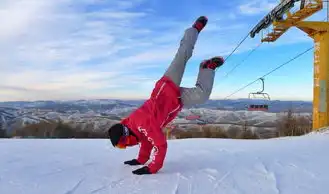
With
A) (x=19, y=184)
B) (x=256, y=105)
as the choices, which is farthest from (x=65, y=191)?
(x=256, y=105)

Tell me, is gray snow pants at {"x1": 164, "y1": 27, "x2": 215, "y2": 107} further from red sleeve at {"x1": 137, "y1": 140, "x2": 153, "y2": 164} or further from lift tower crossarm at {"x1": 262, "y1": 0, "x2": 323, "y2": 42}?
lift tower crossarm at {"x1": 262, "y1": 0, "x2": 323, "y2": 42}

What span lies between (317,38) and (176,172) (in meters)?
9.28

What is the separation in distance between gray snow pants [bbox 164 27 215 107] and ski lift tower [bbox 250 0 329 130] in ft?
26.9

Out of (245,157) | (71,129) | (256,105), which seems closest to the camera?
(245,157)

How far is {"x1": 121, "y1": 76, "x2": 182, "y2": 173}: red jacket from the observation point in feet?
9.30

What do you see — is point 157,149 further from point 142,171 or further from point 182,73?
point 182,73

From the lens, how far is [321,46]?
1043cm

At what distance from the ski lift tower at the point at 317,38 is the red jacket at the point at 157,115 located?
→ 8530mm

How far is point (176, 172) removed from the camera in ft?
8.85

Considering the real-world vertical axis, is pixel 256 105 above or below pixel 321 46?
below

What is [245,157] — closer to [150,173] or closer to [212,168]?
[212,168]

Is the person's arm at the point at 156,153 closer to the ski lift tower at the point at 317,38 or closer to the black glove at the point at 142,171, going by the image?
the black glove at the point at 142,171

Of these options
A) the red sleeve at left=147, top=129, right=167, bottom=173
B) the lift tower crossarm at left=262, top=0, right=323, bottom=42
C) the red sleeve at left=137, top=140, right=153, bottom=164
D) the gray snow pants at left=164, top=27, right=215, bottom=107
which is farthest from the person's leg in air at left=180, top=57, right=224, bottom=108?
the lift tower crossarm at left=262, top=0, right=323, bottom=42

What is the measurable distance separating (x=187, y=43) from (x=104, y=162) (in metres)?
1.24
